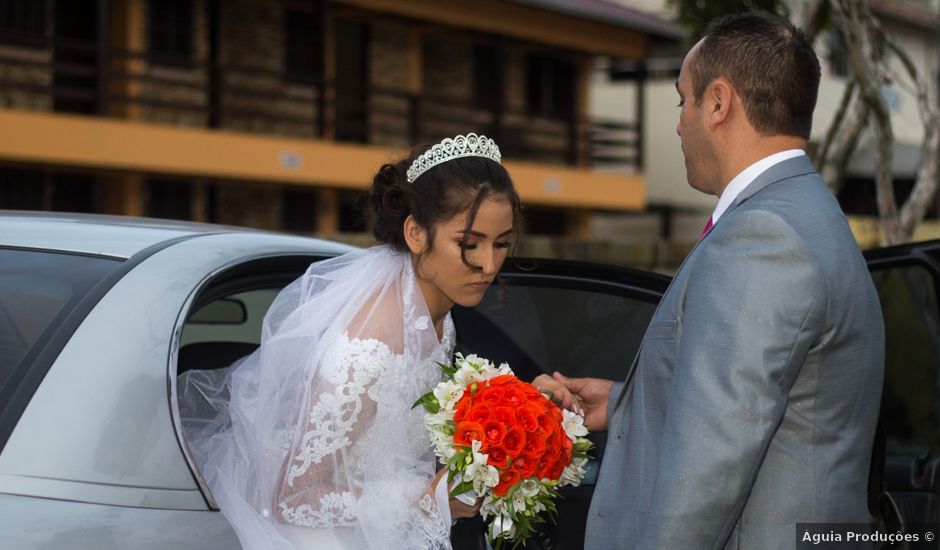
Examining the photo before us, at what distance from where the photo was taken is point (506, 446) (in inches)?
107

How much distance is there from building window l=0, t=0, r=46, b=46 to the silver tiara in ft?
52.5

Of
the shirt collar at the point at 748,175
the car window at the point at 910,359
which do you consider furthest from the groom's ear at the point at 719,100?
the car window at the point at 910,359

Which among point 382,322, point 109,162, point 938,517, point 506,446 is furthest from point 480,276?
point 109,162

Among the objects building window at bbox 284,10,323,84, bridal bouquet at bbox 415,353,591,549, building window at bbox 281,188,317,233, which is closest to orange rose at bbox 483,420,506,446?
bridal bouquet at bbox 415,353,591,549

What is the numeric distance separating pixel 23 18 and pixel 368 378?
56.7ft

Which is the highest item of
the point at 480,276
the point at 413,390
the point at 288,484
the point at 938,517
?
the point at 480,276

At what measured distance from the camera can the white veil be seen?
2.79 m

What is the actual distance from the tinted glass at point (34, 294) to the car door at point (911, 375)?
1935 mm

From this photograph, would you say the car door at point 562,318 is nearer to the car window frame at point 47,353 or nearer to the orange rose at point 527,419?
the orange rose at point 527,419

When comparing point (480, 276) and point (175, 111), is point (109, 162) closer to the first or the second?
point (175, 111)

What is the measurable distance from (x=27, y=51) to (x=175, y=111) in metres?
2.47

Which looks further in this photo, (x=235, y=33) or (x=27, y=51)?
(x=235, y=33)

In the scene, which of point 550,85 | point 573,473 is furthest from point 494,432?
point 550,85

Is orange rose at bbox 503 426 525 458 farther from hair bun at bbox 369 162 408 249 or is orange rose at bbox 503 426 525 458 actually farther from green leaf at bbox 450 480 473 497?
hair bun at bbox 369 162 408 249
